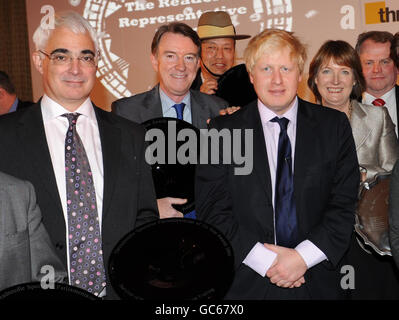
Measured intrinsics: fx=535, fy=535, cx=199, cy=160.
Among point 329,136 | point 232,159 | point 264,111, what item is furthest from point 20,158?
point 329,136

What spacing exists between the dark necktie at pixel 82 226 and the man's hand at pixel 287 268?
0.61m

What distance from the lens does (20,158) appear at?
70.9 inches

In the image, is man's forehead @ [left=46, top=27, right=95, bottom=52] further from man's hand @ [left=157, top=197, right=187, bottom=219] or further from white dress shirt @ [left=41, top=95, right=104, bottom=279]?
man's hand @ [left=157, top=197, right=187, bottom=219]

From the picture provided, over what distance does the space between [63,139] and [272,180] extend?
773mm

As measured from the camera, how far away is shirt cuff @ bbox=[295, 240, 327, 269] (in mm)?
1919

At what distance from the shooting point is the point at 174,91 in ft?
8.57

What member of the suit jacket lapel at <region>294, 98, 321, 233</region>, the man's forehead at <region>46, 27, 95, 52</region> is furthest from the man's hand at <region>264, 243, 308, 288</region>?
the man's forehead at <region>46, 27, 95, 52</region>

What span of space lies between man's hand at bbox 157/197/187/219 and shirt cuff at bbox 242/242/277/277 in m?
0.34

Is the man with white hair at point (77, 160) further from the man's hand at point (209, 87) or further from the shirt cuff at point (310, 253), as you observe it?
the man's hand at point (209, 87)

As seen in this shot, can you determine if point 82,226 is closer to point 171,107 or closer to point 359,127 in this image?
point 171,107

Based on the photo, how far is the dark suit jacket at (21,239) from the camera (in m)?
1.55

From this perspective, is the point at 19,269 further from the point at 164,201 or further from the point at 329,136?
the point at 329,136

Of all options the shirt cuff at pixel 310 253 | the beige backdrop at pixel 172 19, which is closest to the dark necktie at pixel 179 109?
the shirt cuff at pixel 310 253

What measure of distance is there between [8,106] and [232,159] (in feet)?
10.4
